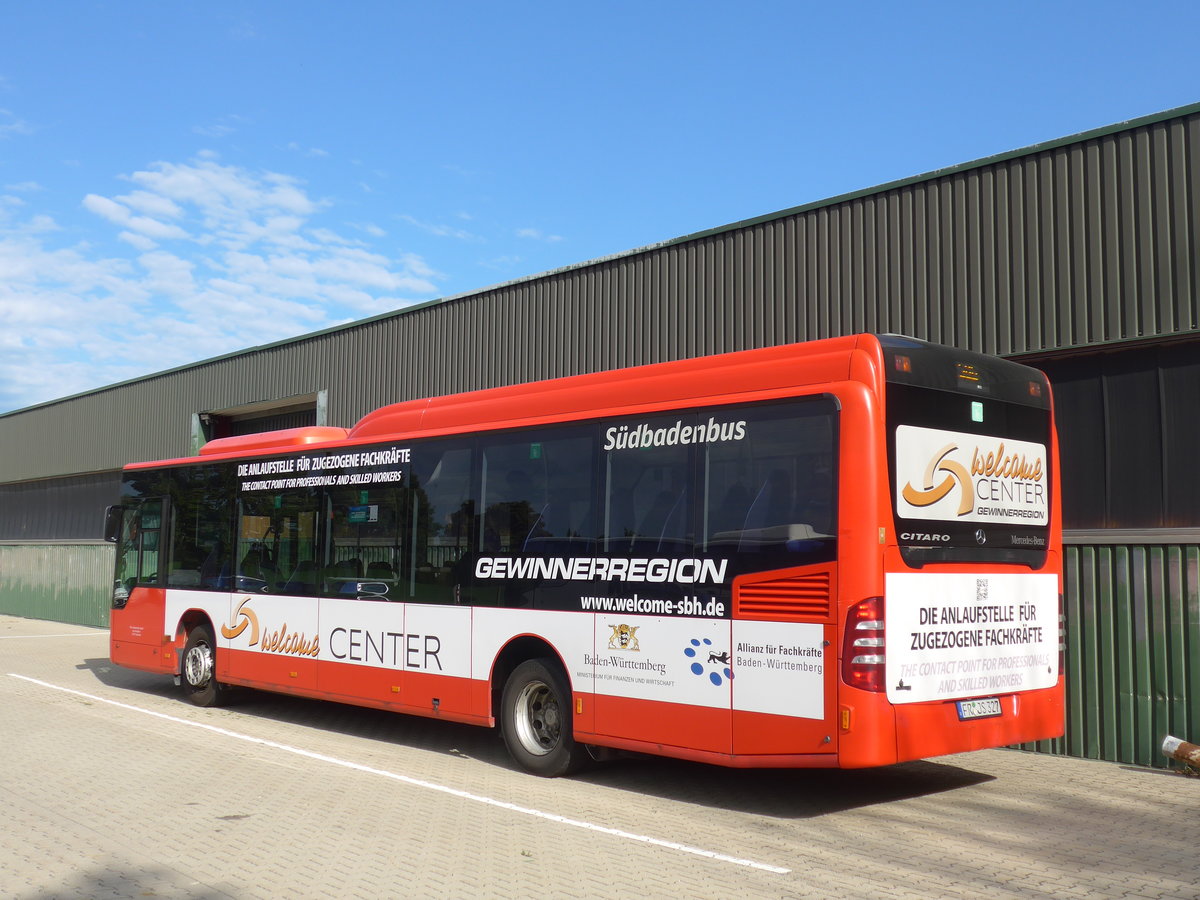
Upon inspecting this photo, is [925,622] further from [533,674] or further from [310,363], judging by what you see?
[310,363]

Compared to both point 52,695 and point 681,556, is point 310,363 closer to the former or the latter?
point 52,695

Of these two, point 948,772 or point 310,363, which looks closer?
point 948,772

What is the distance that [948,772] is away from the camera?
980 centimetres

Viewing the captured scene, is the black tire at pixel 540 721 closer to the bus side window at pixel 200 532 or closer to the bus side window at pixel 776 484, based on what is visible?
the bus side window at pixel 776 484

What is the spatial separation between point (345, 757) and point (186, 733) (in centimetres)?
232

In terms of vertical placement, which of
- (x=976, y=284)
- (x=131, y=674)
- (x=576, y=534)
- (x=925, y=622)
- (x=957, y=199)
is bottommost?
(x=131, y=674)

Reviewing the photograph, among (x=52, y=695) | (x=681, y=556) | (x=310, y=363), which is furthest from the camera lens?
Result: (x=310, y=363)

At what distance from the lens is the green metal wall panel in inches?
1115

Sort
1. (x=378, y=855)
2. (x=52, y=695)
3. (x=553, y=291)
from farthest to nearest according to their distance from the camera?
(x=553, y=291) < (x=52, y=695) < (x=378, y=855)

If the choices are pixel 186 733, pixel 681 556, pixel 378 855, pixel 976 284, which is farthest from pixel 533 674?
pixel 976 284

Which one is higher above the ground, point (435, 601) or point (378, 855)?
point (435, 601)

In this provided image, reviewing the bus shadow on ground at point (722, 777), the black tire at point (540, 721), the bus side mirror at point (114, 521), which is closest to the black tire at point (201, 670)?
the bus shadow on ground at point (722, 777)

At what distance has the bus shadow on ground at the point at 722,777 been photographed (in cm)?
861

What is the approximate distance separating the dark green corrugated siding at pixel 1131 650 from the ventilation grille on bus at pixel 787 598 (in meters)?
4.68
